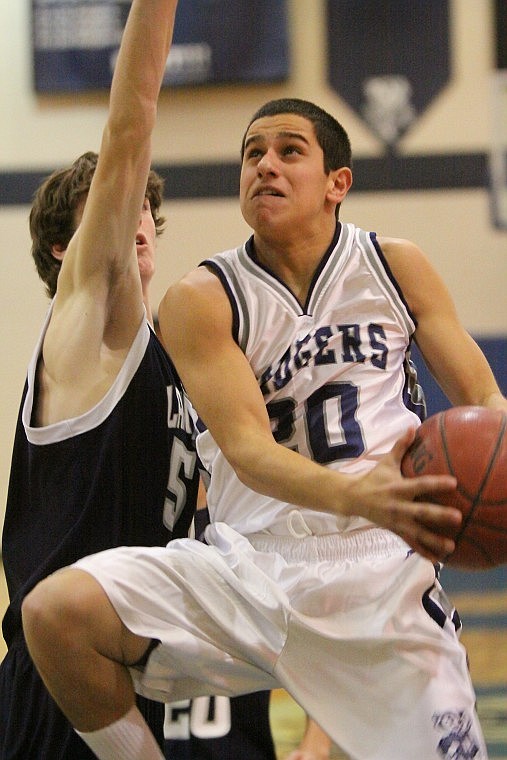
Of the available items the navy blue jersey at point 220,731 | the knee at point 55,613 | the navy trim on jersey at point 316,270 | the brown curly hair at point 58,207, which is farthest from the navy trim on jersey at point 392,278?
the navy blue jersey at point 220,731

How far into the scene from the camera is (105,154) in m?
2.92

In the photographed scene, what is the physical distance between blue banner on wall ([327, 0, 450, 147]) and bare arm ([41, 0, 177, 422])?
5.85 metres

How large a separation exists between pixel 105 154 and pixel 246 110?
19.2 feet

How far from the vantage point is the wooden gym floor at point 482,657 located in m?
4.21

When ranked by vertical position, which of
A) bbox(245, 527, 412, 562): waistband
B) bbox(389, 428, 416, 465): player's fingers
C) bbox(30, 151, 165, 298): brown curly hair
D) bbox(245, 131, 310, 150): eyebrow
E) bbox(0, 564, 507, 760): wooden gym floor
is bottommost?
bbox(0, 564, 507, 760): wooden gym floor

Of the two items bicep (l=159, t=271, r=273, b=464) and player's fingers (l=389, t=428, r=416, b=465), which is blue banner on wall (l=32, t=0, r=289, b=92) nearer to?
bicep (l=159, t=271, r=273, b=464)

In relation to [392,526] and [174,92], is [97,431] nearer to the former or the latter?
[392,526]

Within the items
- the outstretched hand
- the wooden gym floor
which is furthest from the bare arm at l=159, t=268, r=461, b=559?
the wooden gym floor

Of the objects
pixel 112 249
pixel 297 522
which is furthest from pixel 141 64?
pixel 297 522

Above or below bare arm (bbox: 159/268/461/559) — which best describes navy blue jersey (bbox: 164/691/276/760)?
below

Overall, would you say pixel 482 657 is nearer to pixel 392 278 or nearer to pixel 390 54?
pixel 392 278

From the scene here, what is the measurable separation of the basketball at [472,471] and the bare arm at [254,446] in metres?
0.07

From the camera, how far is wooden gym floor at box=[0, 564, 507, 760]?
421cm

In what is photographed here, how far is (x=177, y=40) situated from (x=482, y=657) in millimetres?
5537
